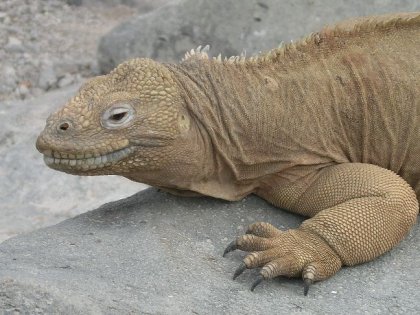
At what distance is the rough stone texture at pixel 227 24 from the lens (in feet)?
26.7

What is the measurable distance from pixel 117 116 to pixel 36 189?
124 inches

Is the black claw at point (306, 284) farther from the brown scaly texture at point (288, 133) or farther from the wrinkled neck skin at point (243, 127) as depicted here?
the wrinkled neck skin at point (243, 127)

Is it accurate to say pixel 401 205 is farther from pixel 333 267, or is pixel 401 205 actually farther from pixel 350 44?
pixel 350 44

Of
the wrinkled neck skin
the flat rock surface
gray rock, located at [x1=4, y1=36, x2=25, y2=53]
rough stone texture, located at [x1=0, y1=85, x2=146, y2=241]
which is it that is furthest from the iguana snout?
gray rock, located at [x1=4, y1=36, x2=25, y2=53]

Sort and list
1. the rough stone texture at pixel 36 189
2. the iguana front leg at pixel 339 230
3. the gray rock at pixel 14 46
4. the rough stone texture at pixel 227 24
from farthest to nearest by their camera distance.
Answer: the gray rock at pixel 14 46 → the rough stone texture at pixel 227 24 → the rough stone texture at pixel 36 189 → the iguana front leg at pixel 339 230

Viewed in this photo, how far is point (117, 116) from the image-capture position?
4469mm

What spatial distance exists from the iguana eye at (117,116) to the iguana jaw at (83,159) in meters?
0.14

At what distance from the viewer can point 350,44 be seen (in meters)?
4.98

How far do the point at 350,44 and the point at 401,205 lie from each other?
1061mm

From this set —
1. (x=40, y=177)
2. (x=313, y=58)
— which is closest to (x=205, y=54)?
(x=313, y=58)

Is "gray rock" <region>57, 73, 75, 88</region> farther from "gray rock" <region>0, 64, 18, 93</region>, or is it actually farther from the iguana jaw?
the iguana jaw

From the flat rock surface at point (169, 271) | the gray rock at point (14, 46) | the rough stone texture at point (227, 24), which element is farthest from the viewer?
the gray rock at point (14, 46)

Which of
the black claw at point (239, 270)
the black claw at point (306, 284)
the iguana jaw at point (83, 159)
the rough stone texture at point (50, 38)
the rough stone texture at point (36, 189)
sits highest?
the iguana jaw at point (83, 159)

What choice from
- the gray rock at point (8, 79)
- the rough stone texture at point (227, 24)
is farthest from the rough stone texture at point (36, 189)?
the rough stone texture at point (227, 24)
